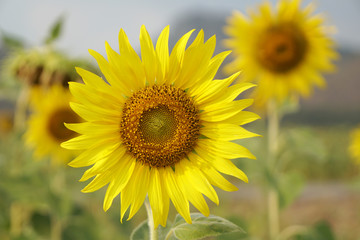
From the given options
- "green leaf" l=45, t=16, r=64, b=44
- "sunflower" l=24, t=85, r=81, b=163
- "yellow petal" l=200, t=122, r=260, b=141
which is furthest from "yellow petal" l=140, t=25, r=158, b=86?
"sunflower" l=24, t=85, r=81, b=163

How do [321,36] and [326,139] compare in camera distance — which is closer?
[321,36]

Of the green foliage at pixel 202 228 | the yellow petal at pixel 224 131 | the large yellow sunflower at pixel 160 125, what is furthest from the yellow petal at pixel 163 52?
the green foliage at pixel 202 228

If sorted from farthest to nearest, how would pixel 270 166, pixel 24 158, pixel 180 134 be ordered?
1. pixel 24 158
2. pixel 270 166
3. pixel 180 134

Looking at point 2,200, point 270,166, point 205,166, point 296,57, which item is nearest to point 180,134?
point 205,166

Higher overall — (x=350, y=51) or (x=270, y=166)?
(x=350, y=51)

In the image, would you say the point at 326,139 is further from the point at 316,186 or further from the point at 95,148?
the point at 95,148

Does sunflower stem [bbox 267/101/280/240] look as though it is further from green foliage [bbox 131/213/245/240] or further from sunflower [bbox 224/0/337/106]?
green foliage [bbox 131/213/245/240]

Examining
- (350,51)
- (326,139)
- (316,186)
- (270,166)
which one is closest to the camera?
(270,166)
